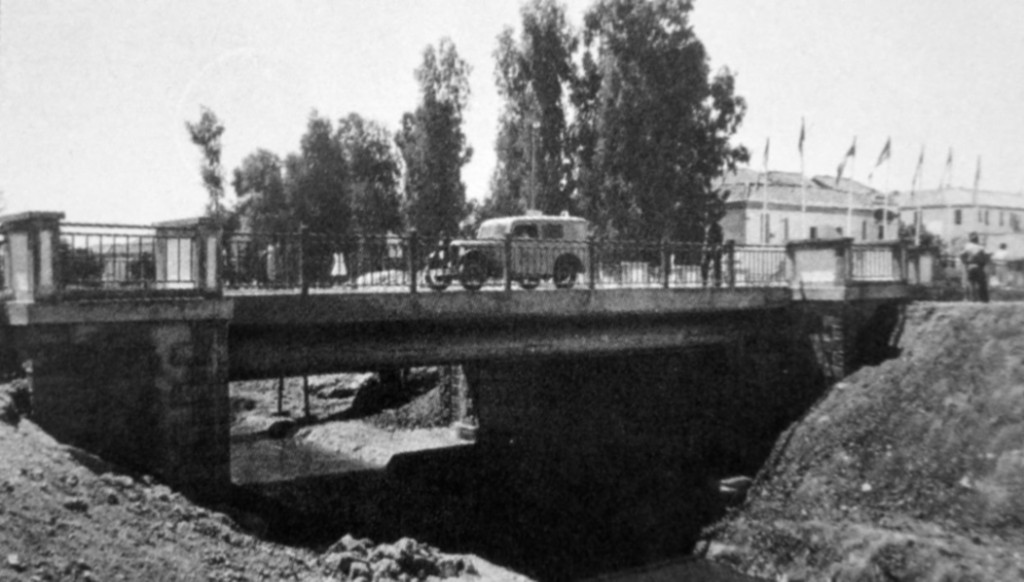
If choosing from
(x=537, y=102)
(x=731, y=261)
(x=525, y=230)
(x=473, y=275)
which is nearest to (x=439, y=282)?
(x=473, y=275)

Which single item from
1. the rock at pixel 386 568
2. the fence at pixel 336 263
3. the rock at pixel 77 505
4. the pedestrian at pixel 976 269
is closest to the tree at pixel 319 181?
the fence at pixel 336 263

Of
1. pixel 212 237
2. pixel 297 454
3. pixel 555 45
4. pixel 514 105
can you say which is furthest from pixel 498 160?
pixel 212 237

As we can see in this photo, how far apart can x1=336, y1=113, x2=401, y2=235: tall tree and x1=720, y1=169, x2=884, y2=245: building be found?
21.4 m

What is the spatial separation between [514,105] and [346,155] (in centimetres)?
1720

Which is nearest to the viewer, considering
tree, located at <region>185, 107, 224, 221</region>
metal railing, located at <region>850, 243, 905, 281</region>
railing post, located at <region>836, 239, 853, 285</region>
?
railing post, located at <region>836, 239, 853, 285</region>

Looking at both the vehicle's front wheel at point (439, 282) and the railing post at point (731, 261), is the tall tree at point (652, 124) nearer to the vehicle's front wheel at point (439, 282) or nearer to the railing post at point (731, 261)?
the railing post at point (731, 261)

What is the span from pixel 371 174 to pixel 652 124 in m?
25.6

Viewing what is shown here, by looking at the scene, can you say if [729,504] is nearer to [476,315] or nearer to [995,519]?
[995,519]

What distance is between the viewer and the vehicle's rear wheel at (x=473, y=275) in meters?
16.2

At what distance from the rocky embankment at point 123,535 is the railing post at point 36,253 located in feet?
5.48

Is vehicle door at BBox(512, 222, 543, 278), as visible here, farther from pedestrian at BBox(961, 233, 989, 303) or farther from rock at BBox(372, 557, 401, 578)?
pedestrian at BBox(961, 233, 989, 303)

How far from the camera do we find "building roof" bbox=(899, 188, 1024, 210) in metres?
75.9

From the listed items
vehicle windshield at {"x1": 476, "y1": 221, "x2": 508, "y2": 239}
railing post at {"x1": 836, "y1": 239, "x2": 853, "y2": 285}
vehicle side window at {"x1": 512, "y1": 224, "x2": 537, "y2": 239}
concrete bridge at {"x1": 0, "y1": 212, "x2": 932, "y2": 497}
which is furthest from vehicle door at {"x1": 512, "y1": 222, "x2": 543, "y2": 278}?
railing post at {"x1": 836, "y1": 239, "x2": 853, "y2": 285}

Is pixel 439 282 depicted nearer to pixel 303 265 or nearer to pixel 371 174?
pixel 303 265
